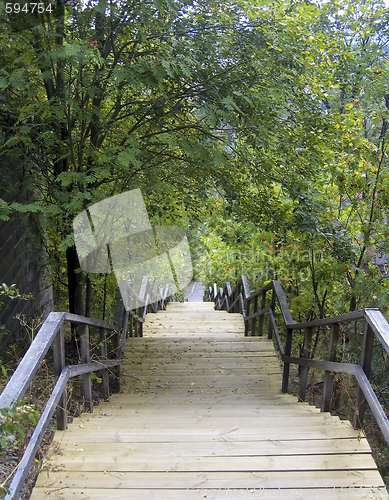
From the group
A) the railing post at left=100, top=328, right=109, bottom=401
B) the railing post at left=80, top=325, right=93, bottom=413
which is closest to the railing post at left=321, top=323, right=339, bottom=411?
the railing post at left=80, top=325, right=93, bottom=413

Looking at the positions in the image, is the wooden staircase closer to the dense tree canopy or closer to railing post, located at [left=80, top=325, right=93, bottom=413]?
railing post, located at [left=80, top=325, right=93, bottom=413]

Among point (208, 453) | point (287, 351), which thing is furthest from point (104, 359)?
point (208, 453)

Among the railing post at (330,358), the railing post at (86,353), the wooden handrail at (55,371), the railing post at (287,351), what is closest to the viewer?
the wooden handrail at (55,371)

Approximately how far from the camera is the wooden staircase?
2232mm

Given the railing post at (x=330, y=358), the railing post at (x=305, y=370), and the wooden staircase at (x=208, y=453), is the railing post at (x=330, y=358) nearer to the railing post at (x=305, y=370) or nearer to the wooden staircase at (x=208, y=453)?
the wooden staircase at (x=208, y=453)

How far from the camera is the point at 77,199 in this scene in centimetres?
377

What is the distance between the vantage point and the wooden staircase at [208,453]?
2.23m

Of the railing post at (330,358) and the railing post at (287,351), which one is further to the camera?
the railing post at (287,351)

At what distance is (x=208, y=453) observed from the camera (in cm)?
265

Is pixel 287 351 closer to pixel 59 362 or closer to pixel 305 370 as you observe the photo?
pixel 305 370

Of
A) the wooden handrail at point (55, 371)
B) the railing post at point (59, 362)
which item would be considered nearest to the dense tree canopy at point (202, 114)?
the wooden handrail at point (55, 371)

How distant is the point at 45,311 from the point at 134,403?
9.66ft

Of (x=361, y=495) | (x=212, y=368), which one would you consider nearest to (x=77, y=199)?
(x=361, y=495)

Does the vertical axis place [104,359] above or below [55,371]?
below
